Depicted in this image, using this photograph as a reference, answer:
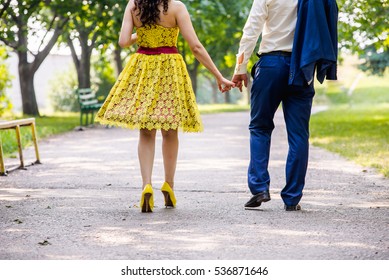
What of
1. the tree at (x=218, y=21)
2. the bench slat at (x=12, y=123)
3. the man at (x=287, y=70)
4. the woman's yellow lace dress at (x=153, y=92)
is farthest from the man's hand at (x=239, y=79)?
the tree at (x=218, y=21)

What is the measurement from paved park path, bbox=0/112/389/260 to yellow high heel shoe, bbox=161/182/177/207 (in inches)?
3.5

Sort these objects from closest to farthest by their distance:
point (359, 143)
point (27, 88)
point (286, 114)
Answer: point (286, 114) → point (359, 143) → point (27, 88)

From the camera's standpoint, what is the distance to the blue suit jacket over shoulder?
21.1ft

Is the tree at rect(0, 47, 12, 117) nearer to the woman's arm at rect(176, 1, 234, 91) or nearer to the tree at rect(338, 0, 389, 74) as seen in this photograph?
the tree at rect(338, 0, 389, 74)

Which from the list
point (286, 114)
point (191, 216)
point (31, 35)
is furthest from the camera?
point (31, 35)

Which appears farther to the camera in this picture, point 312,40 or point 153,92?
point 153,92

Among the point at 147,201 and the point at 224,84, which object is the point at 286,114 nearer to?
the point at 224,84

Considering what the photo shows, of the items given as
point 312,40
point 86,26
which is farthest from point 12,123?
point 86,26

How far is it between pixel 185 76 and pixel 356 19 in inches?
607

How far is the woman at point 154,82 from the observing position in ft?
21.9

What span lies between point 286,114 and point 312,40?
71 cm

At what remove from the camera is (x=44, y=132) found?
18594 millimetres

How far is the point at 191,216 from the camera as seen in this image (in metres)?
6.55

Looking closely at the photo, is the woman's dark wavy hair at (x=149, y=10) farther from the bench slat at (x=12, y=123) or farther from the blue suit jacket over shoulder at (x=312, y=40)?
the bench slat at (x=12, y=123)
